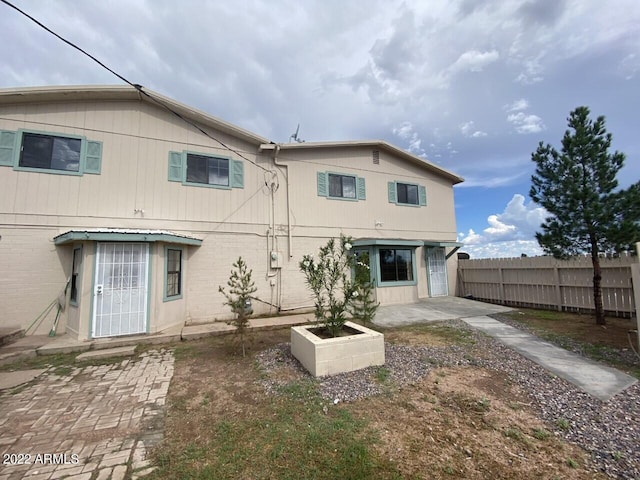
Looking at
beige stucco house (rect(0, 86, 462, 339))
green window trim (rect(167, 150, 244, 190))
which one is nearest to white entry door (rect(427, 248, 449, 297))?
beige stucco house (rect(0, 86, 462, 339))

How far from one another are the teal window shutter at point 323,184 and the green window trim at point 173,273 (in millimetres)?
5274

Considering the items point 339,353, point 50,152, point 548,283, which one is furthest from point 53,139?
point 548,283

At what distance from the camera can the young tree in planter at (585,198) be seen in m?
6.76

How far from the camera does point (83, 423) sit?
10.5 ft

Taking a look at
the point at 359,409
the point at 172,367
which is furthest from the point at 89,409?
the point at 359,409

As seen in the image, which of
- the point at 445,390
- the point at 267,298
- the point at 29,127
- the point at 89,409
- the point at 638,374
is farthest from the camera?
the point at 267,298

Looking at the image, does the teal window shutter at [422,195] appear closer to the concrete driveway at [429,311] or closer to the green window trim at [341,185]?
the green window trim at [341,185]

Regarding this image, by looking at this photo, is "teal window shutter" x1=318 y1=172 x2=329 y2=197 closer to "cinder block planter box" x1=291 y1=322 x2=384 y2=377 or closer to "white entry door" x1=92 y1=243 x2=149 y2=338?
"white entry door" x1=92 y1=243 x2=149 y2=338

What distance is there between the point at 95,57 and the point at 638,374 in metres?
10.2

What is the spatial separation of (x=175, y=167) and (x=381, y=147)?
8.04 m

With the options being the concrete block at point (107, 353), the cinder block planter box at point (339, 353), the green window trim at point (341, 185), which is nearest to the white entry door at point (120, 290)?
the concrete block at point (107, 353)

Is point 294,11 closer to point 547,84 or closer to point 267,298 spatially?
point 547,84

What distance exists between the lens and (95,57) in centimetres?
468

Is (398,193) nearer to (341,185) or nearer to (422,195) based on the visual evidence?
(422,195)
